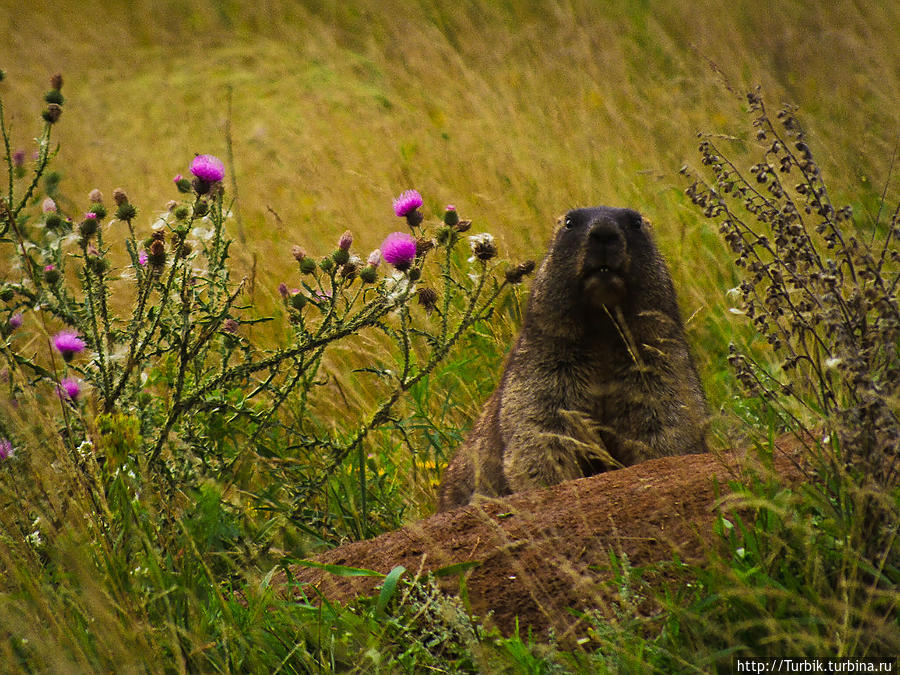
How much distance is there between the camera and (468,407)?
15.1ft

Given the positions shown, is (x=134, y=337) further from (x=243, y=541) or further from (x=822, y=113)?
(x=822, y=113)

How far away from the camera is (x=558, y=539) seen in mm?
2438

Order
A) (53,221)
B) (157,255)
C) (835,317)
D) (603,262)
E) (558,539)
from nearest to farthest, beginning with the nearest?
(835,317), (558,539), (157,255), (53,221), (603,262)

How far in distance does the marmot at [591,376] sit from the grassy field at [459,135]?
25cm

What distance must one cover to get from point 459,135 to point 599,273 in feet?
12.5

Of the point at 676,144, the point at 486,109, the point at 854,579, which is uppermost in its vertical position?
the point at 486,109

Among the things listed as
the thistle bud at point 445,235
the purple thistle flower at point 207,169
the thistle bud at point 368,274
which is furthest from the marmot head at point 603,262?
the purple thistle flower at point 207,169

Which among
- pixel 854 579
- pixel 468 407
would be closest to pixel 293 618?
pixel 854 579

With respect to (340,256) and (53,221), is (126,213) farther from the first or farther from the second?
(340,256)

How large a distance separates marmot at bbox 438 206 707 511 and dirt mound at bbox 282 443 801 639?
0.53m

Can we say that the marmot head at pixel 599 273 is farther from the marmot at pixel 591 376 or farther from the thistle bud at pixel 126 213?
the thistle bud at pixel 126 213

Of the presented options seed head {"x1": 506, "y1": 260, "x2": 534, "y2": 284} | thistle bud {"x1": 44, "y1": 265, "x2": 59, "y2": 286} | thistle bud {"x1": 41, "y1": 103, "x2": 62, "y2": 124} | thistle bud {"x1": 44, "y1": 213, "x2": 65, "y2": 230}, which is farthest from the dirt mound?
thistle bud {"x1": 41, "y1": 103, "x2": 62, "y2": 124}

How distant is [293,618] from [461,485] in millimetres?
1354

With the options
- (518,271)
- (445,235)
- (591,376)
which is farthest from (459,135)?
(445,235)
